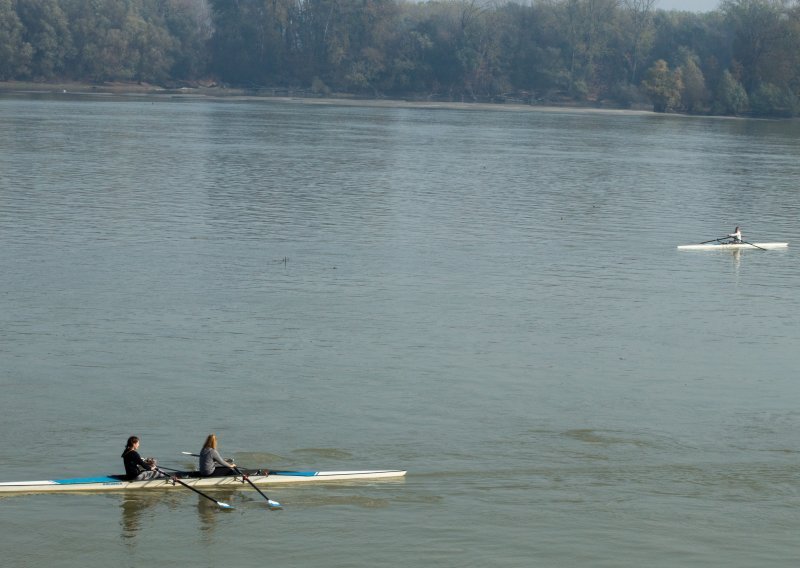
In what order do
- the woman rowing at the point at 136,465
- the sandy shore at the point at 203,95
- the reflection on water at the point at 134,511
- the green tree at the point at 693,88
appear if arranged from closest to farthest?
the reflection on water at the point at 134,511
the woman rowing at the point at 136,465
the green tree at the point at 693,88
the sandy shore at the point at 203,95

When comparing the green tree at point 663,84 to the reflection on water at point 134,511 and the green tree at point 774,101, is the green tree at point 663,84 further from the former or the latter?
the reflection on water at point 134,511

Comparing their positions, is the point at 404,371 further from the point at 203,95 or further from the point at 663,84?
the point at 203,95

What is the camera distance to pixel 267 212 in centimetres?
5791

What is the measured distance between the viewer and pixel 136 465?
73.5 ft

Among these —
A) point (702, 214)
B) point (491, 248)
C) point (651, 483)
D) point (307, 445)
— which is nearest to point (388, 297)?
point (491, 248)

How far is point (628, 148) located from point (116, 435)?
8427 cm

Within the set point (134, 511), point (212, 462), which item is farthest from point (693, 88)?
point (134, 511)

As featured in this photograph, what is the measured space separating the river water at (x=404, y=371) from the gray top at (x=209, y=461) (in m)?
0.81

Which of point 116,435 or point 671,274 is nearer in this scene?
point 116,435

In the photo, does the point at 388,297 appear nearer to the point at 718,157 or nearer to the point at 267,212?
the point at 267,212

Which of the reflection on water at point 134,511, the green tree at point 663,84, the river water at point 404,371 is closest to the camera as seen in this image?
the reflection on water at point 134,511

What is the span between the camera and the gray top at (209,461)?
22562 mm

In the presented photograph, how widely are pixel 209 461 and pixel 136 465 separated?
51.1 inches

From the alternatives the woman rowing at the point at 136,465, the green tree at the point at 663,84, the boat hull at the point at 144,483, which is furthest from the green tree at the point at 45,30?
the woman rowing at the point at 136,465
